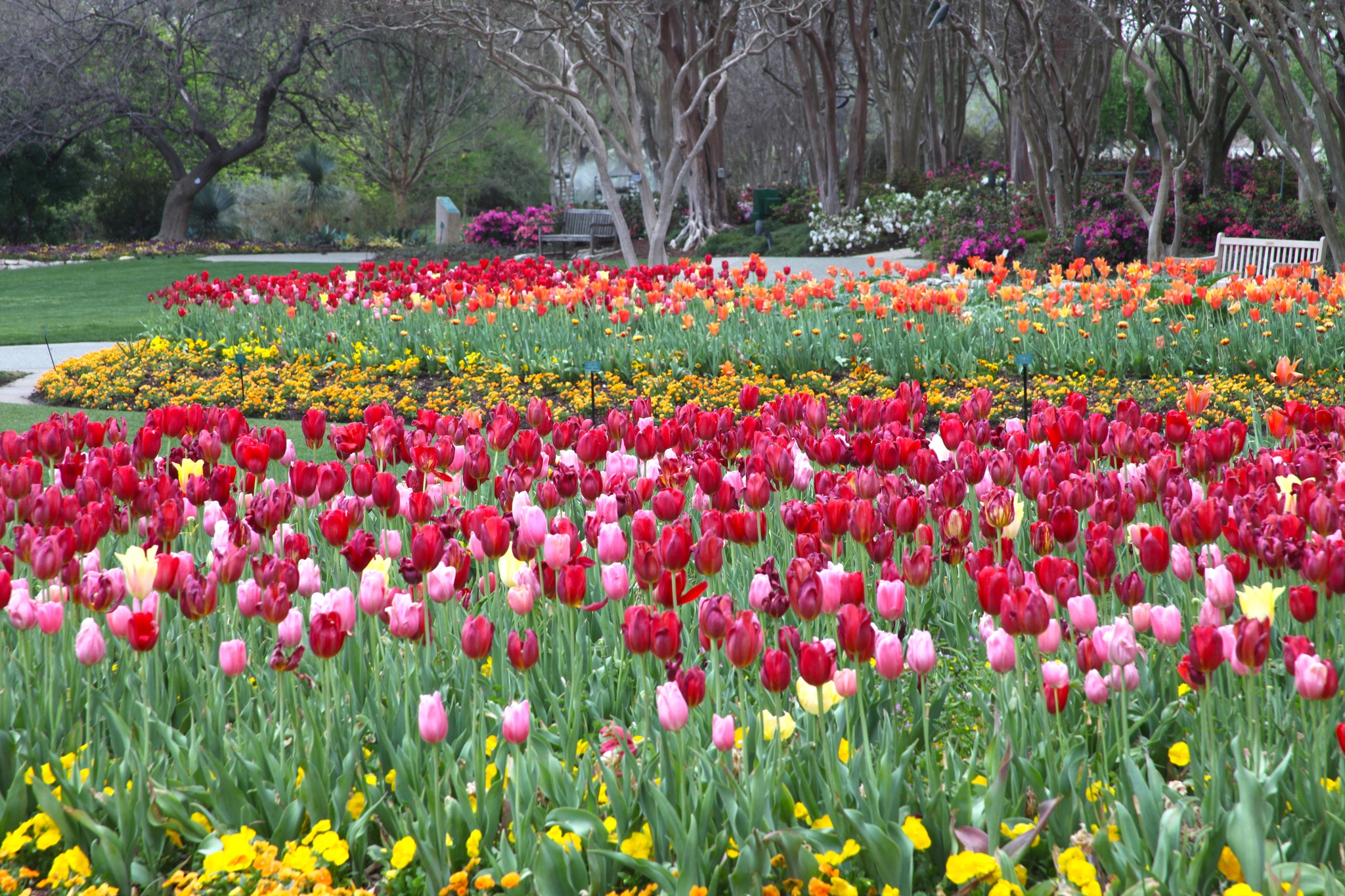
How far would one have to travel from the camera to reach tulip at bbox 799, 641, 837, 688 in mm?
1850

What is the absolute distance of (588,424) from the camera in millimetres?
3660

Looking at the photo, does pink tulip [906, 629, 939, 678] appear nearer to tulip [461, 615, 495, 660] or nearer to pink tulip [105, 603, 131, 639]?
tulip [461, 615, 495, 660]

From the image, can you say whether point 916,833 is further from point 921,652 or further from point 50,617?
point 50,617

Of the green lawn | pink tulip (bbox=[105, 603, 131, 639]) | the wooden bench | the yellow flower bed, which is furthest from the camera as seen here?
the wooden bench

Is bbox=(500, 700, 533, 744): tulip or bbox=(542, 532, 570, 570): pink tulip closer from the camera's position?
bbox=(500, 700, 533, 744): tulip

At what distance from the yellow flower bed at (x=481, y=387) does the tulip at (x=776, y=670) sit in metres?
4.66

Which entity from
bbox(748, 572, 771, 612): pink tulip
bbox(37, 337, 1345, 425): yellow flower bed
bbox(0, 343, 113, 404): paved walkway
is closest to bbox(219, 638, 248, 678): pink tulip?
bbox(748, 572, 771, 612): pink tulip

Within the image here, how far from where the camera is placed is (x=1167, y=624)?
81.4 inches

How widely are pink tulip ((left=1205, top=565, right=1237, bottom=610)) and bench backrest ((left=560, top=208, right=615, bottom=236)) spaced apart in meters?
24.5

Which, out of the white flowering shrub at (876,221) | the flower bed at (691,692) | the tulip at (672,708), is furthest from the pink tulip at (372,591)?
the white flowering shrub at (876,221)

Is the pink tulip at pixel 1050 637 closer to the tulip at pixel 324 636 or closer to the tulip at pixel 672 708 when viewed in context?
the tulip at pixel 672 708

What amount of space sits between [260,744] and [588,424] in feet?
5.60

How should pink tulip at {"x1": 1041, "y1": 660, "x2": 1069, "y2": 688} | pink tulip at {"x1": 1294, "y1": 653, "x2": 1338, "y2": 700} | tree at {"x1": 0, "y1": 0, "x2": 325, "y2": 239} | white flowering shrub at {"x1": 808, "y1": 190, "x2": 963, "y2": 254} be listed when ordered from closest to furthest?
pink tulip at {"x1": 1294, "y1": 653, "x2": 1338, "y2": 700} < pink tulip at {"x1": 1041, "y1": 660, "x2": 1069, "y2": 688} < white flowering shrub at {"x1": 808, "y1": 190, "x2": 963, "y2": 254} < tree at {"x1": 0, "y1": 0, "x2": 325, "y2": 239}

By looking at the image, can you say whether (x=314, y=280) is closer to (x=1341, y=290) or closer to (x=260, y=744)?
(x=1341, y=290)
